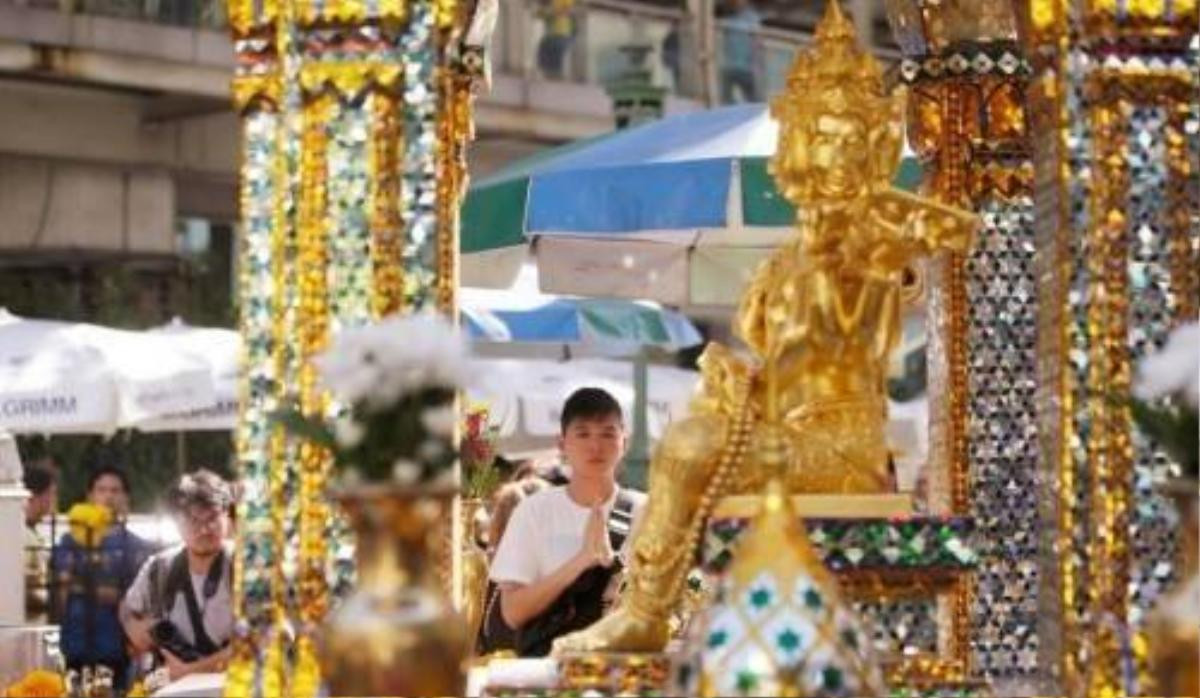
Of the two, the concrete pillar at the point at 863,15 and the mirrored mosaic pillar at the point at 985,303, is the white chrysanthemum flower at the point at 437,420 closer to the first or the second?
the mirrored mosaic pillar at the point at 985,303

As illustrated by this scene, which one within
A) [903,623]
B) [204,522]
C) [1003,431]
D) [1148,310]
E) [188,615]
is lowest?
[188,615]

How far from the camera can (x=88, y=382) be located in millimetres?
22125

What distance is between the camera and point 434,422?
7.69 meters

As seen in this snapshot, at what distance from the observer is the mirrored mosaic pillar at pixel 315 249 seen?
8.48m

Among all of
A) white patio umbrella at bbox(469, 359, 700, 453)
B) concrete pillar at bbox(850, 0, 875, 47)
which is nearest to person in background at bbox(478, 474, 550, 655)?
→ white patio umbrella at bbox(469, 359, 700, 453)

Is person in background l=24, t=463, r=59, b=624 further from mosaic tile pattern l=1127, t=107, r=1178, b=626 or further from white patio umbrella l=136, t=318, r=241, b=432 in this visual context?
mosaic tile pattern l=1127, t=107, r=1178, b=626

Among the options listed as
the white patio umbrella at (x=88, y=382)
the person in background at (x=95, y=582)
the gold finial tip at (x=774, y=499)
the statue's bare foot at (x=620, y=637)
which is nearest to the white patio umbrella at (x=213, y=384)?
the white patio umbrella at (x=88, y=382)

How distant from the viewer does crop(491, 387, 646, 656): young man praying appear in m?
10.8

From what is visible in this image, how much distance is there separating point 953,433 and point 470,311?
6.43 meters

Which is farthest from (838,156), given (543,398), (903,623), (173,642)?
(543,398)

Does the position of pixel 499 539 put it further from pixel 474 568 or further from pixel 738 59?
pixel 738 59

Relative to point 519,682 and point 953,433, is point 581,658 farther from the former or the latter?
point 953,433

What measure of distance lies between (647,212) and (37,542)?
8035 millimetres

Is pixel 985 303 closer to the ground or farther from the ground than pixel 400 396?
farther from the ground
